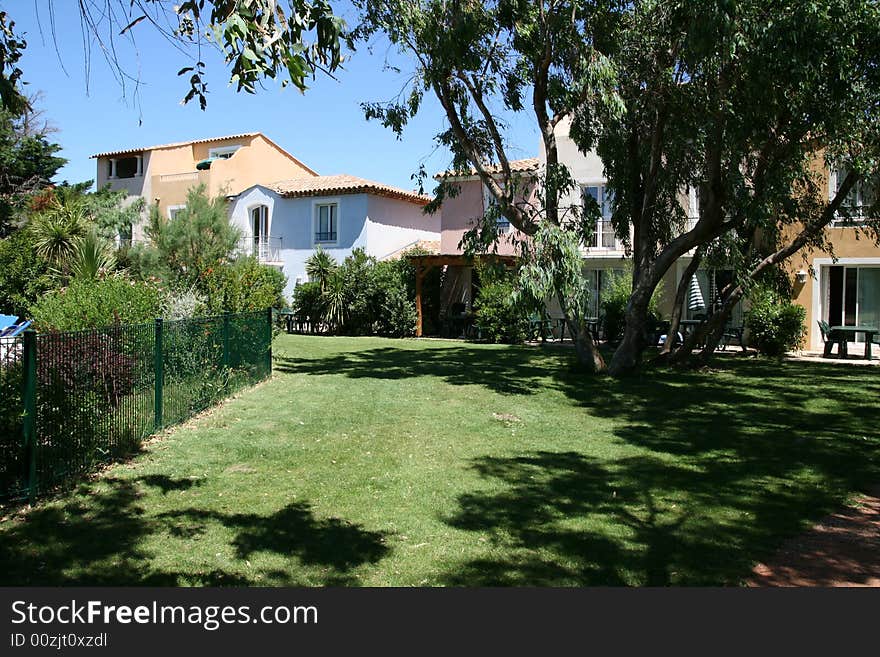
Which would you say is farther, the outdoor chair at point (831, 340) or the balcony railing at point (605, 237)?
the balcony railing at point (605, 237)

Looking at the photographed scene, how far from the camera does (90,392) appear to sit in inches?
298

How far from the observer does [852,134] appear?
13.7 metres

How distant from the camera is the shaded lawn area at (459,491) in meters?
5.35

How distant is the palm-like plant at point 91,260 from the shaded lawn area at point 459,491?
206 inches

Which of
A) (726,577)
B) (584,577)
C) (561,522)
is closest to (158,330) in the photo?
(561,522)

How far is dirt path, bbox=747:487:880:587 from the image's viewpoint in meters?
5.14

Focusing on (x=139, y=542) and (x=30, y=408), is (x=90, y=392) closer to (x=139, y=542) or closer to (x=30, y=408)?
(x=30, y=408)

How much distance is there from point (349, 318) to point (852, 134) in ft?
63.7

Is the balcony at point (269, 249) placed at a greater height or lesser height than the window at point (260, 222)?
lesser

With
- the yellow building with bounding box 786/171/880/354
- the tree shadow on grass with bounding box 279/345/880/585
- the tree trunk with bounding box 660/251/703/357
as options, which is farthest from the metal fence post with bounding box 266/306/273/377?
the yellow building with bounding box 786/171/880/354

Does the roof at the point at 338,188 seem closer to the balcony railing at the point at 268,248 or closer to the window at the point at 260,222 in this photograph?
the window at the point at 260,222

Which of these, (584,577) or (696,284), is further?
(696,284)

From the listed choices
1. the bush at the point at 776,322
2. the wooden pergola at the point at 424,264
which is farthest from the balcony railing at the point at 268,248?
the bush at the point at 776,322

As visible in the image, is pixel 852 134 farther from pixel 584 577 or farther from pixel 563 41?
pixel 584 577
